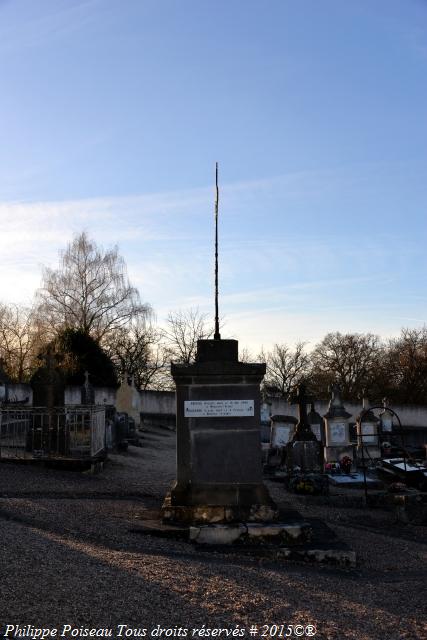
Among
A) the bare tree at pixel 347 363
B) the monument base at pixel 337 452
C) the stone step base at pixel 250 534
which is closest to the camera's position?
the stone step base at pixel 250 534

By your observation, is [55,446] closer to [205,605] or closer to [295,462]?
[295,462]

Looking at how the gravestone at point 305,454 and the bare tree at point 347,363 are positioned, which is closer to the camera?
the gravestone at point 305,454

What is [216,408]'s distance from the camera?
7.93 metres

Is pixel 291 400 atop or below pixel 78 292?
below

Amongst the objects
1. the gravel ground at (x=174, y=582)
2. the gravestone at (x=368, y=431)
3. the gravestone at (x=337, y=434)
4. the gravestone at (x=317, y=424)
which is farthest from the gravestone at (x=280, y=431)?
the gravel ground at (x=174, y=582)

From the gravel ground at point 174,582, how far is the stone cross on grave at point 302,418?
7.02m

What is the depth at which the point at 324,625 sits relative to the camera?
4.61m

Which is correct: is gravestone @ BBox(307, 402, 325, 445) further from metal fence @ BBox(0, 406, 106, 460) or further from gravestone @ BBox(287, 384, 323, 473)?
metal fence @ BBox(0, 406, 106, 460)

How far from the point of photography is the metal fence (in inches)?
572

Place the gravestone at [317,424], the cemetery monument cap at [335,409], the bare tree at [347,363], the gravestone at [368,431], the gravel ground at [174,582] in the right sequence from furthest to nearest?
the bare tree at [347,363]
the gravestone at [368,431]
the gravestone at [317,424]
the cemetery monument cap at [335,409]
the gravel ground at [174,582]

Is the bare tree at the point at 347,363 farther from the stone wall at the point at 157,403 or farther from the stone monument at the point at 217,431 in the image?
the stone monument at the point at 217,431

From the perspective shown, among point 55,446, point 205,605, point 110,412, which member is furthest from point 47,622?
point 110,412

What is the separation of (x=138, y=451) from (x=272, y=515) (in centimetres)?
1431

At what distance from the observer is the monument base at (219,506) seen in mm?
7633
